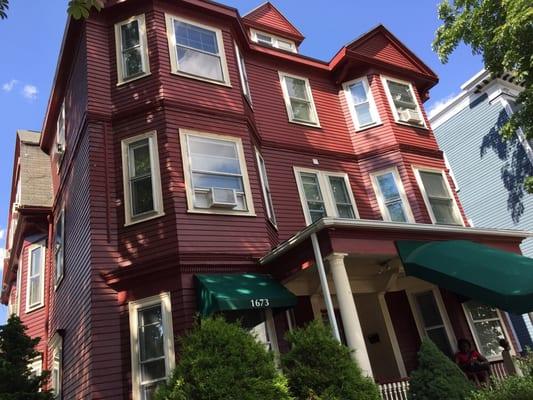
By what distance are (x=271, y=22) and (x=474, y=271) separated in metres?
11.0

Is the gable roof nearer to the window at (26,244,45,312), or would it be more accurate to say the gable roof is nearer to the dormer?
the dormer

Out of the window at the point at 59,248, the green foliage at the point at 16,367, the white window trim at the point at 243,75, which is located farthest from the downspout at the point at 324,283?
the window at the point at 59,248

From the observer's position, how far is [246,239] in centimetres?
906

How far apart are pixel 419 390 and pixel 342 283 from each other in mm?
1882

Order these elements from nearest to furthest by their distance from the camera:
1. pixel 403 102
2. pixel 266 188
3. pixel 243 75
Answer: pixel 266 188, pixel 243 75, pixel 403 102

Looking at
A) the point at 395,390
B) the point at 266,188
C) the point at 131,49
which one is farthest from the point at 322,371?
the point at 131,49

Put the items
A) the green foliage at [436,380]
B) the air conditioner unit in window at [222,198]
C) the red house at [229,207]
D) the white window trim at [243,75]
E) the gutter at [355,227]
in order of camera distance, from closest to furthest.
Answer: the green foliage at [436,380]
the gutter at [355,227]
the red house at [229,207]
the air conditioner unit in window at [222,198]
the white window trim at [243,75]

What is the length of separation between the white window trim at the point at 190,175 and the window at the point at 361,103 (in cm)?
490

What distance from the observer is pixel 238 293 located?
7684mm

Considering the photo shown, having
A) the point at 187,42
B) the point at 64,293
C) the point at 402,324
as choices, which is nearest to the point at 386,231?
the point at 402,324

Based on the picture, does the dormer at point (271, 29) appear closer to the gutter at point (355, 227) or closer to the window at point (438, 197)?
the window at point (438, 197)

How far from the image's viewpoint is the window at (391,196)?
12062mm

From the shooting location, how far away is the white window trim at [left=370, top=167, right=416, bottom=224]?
11969mm

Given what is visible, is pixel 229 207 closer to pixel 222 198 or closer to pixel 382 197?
pixel 222 198
